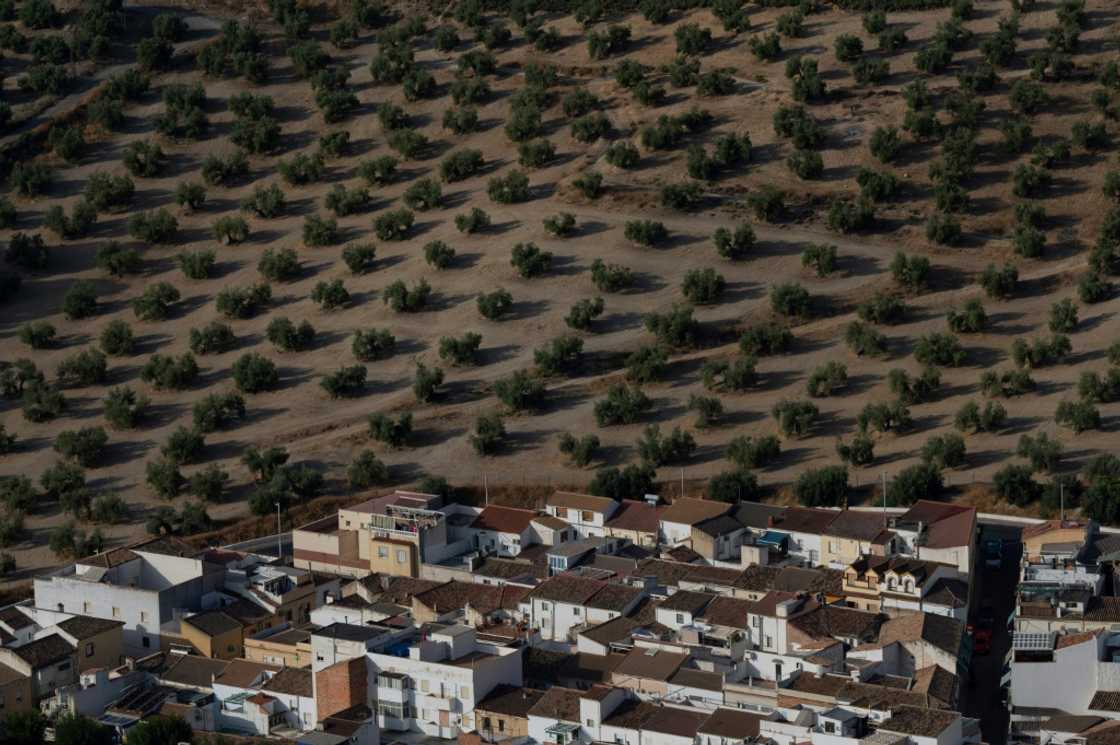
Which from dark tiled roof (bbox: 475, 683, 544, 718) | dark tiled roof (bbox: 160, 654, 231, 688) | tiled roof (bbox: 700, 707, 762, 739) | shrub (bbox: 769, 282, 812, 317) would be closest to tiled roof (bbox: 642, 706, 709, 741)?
tiled roof (bbox: 700, 707, 762, 739)

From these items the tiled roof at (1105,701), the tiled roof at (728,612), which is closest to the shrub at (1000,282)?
the tiled roof at (728,612)

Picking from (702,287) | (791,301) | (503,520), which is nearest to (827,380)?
(791,301)

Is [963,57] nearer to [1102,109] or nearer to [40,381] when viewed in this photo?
[1102,109]

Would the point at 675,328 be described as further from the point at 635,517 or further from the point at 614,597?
the point at 614,597

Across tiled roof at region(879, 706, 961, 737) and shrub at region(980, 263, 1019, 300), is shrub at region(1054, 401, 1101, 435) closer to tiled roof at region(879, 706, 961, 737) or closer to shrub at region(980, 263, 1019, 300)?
shrub at region(980, 263, 1019, 300)

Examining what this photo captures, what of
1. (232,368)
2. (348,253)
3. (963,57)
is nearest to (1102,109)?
(963,57)

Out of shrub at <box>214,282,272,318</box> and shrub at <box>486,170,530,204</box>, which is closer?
shrub at <box>214,282,272,318</box>
